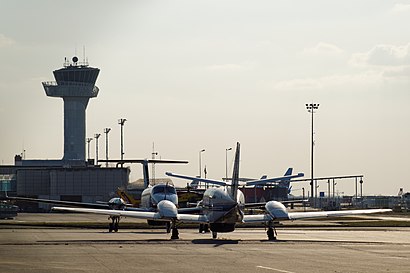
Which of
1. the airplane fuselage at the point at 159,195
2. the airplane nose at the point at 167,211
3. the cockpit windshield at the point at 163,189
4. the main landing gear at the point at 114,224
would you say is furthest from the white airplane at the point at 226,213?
the cockpit windshield at the point at 163,189

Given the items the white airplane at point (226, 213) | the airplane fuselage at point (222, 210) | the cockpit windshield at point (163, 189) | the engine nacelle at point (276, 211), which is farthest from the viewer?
the cockpit windshield at point (163, 189)

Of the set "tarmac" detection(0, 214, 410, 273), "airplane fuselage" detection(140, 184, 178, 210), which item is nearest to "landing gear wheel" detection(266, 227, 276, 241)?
"tarmac" detection(0, 214, 410, 273)

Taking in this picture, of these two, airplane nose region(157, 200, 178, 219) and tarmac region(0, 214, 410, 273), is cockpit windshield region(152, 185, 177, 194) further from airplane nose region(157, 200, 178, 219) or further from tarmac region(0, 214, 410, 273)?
tarmac region(0, 214, 410, 273)

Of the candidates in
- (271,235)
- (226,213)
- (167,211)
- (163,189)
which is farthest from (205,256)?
(163,189)

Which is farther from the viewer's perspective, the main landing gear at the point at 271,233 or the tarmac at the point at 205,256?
the main landing gear at the point at 271,233

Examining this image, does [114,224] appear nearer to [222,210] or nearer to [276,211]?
[276,211]

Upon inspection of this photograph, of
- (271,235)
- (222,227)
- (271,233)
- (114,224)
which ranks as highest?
(222,227)

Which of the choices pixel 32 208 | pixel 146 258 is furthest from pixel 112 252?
pixel 32 208

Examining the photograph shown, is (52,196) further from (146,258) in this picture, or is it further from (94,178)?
(146,258)

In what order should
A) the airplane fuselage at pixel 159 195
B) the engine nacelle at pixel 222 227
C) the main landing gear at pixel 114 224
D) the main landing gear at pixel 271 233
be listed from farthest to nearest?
the airplane fuselage at pixel 159 195, the main landing gear at pixel 114 224, the main landing gear at pixel 271 233, the engine nacelle at pixel 222 227

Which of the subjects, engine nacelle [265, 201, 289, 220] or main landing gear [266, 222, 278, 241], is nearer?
main landing gear [266, 222, 278, 241]

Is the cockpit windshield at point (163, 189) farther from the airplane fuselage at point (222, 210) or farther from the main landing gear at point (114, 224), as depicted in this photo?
the airplane fuselage at point (222, 210)

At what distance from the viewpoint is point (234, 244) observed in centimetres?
4419

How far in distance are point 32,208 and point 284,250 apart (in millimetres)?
114037
